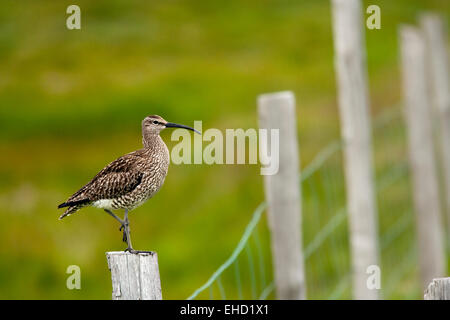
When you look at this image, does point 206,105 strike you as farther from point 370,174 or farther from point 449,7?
point 449,7

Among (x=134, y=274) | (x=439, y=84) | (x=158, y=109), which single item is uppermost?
(x=158, y=109)

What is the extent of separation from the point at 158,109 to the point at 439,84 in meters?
6.35

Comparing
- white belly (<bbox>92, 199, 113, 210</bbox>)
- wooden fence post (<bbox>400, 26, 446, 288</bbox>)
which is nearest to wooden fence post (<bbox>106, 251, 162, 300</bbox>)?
white belly (<bbox>92, 199, 113, 210</bbox>)

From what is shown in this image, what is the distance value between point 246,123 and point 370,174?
759 cm

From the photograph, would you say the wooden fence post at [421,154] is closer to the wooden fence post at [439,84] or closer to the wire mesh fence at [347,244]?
the wire mesh fence at [347,244]

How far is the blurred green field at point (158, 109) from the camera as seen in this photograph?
1019 centimetres

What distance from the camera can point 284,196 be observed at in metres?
4.68

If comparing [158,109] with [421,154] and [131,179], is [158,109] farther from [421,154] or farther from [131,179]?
[131,179]

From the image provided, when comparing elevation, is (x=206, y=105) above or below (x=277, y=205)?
above

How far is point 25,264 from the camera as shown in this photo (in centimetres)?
1034

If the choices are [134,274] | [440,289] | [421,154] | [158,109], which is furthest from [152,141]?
[158,109]

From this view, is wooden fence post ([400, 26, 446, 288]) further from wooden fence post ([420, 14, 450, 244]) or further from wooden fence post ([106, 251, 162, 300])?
wooden fence post ([106, 251, 162, 300])

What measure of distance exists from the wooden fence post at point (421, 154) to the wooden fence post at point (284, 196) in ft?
11.3
